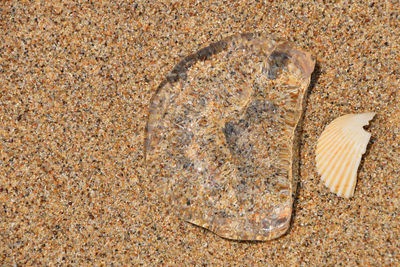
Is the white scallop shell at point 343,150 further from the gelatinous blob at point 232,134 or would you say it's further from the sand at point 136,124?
the gelatinous blob at point 232,134

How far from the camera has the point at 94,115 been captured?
218cm

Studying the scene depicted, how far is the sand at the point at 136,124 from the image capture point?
2074 mm

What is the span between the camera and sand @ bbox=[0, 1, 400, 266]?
2.07m

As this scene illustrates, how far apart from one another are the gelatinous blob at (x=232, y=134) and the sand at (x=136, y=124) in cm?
8

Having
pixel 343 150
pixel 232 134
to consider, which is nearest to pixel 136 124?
pixel 232 134

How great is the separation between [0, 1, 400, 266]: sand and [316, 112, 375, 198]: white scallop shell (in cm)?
6

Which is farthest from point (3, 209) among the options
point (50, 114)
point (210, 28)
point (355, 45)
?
point (355, 45)

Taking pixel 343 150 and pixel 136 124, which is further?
pixel 136 124

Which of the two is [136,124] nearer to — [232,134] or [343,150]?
[232,134]

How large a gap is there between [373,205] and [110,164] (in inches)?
61.0

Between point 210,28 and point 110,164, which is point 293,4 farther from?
point 110,164

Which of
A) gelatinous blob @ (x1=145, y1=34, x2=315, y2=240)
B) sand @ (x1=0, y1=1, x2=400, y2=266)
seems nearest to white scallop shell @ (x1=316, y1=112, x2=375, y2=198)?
sand @ (x1=0, y1=1, x2=400, y2=266)

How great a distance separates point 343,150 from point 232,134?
0.63 meters

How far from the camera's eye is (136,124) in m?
2.18
